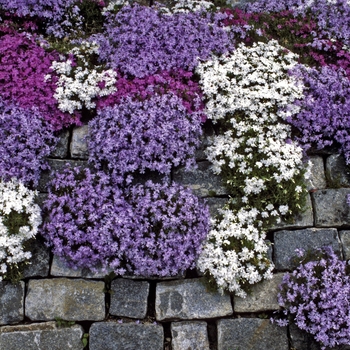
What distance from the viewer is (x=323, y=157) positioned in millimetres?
5836

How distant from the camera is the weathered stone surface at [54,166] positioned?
5.45m

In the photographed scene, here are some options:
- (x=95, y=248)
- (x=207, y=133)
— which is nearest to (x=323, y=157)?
(x=207, y=133)

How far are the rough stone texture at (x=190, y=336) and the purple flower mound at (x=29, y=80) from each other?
268 cm

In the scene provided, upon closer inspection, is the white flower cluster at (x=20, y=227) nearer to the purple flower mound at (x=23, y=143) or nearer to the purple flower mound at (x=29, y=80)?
the purple flower mound at (x=23, y=143)

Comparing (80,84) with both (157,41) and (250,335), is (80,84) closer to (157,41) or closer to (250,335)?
(157,41)

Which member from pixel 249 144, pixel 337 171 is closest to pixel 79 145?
pixel 249 144

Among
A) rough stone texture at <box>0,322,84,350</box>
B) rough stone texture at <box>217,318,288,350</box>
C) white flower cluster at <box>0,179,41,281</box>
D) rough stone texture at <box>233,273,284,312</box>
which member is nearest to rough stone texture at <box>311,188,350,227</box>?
rough stone texture at <box>233,273,284,312</box>

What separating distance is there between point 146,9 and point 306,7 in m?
2.40

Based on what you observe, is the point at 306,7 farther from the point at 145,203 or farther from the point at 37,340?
the point at 37,340

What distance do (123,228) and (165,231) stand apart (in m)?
0.45

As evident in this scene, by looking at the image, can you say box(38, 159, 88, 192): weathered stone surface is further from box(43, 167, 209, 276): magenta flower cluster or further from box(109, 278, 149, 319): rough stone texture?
box(109, 278, 149, 319): rough stone texture

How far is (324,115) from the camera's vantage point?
573cm

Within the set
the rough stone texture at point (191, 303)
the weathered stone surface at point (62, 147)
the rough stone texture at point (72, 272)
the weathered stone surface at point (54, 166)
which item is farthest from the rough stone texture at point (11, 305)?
the weathered stone surface at point (62, 147)

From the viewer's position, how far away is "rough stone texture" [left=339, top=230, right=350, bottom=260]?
534 cm
